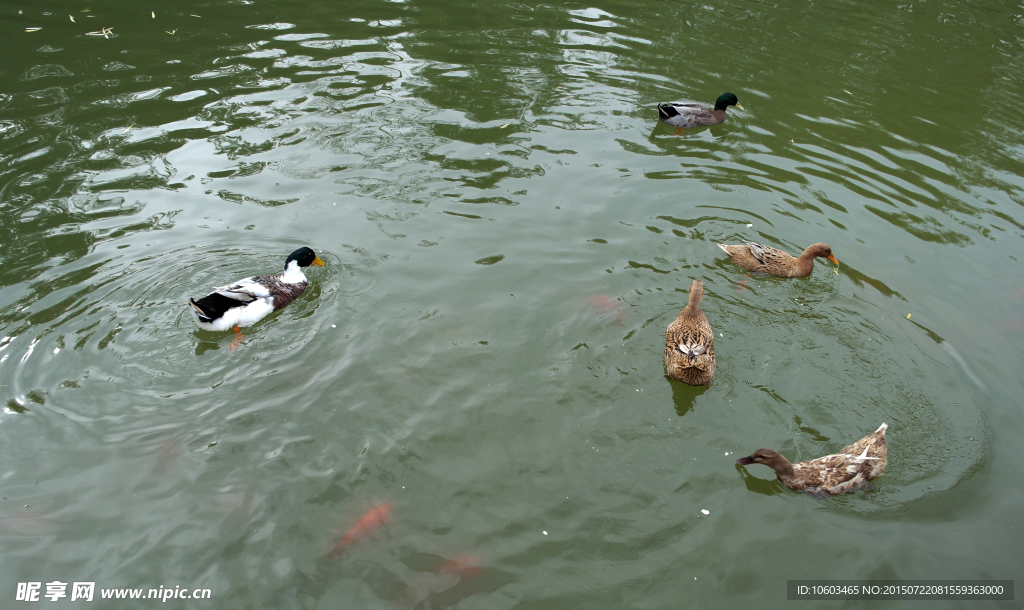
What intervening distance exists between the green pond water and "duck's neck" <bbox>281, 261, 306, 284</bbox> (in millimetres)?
327

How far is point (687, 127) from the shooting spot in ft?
36.8

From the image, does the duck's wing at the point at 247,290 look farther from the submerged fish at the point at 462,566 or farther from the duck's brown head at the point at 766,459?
the duck's brown head at the point at 766,459

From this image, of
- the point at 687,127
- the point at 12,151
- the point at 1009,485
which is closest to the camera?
the point at 1009,485

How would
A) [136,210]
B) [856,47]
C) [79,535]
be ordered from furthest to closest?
[856,47]
[136,210]
[79,535]

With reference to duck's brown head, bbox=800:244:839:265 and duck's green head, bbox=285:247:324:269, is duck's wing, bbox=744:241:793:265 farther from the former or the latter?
duck's green head, bbox=285:247:324:269

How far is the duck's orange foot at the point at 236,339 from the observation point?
678 cm

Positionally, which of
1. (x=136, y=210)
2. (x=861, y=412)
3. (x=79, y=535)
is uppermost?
(x=136, y=210)

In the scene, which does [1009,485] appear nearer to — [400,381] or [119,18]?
[400,381]

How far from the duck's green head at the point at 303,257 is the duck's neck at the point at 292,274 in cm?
→ 4

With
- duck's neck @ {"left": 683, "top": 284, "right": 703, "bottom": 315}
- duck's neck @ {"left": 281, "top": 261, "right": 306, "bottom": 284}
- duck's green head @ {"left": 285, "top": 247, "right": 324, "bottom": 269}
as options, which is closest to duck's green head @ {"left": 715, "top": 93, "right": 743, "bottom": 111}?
duck's neck @ {"left": 683, "top": 284, "right": 703, "bottom": 315}

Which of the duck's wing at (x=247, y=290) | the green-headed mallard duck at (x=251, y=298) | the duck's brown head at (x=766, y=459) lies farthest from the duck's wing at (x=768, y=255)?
the duck's wing at (x=247, y=290)

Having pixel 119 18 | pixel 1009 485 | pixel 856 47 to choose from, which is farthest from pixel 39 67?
pixel 856 47

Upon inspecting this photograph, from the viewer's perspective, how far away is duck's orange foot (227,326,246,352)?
6783mm

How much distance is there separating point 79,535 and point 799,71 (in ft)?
47.9
